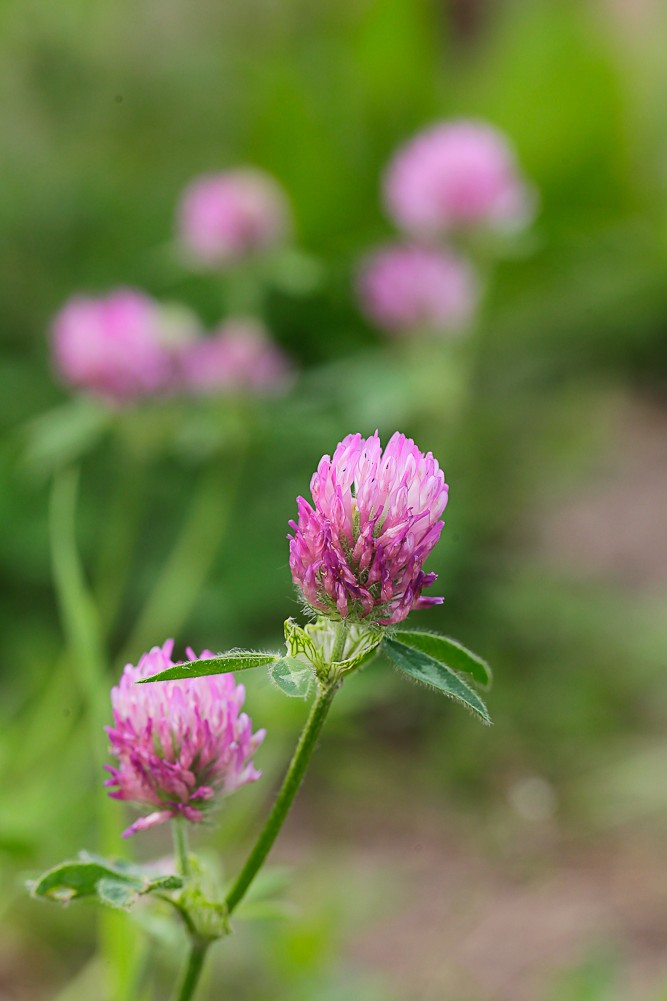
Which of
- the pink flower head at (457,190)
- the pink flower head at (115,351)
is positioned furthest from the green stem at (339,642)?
the pink flower head at (457,190)

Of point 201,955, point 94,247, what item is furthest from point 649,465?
point 201,955

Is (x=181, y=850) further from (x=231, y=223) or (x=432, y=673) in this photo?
(x=231, y=223)

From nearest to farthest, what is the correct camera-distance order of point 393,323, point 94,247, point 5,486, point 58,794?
point 58,794 → point 393,323 → point 5,486 → point 94,247

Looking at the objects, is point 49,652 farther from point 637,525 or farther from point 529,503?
point 637,525

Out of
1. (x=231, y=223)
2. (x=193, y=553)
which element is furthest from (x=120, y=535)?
(x=231, y=223)

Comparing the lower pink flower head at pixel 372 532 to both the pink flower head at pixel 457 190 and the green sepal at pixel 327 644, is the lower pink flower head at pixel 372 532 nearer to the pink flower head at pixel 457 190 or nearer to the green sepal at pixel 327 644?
the green sepal at pixel 327 644

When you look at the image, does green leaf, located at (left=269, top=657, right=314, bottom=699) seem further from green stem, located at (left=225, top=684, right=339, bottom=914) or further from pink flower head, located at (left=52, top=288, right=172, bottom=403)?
pink flower head, located at (left=52, top=288, right=172, bottom=403)

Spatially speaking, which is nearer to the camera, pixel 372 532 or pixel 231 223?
pixel 372 532
